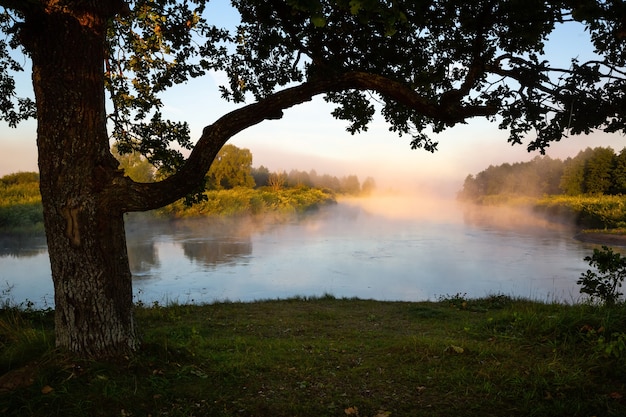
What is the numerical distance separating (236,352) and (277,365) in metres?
0.71

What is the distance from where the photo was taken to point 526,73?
6.23m

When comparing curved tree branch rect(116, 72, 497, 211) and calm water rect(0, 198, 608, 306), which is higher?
curved tree branch rect(116, 72, 497, 211)

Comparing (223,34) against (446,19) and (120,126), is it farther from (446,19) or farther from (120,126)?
(446,19)

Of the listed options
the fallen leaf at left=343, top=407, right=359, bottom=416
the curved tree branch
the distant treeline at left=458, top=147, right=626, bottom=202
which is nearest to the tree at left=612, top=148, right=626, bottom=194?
the distant treeline at left=458, top=147, right=626, bottom=202

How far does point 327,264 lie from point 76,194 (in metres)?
18.6

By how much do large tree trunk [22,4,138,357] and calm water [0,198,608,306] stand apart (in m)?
8.86

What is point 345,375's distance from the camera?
486 cm

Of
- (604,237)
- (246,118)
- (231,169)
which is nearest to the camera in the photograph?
(246,118)

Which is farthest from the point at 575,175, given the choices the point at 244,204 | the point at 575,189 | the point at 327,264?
the point at 327,264

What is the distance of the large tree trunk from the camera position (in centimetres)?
443

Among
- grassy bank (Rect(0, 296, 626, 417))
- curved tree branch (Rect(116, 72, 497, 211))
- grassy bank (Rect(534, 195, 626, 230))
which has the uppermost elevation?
curved tree branch (Rect(116, 72, 497, 211))

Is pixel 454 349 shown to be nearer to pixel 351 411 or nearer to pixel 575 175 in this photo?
pixel 351 411

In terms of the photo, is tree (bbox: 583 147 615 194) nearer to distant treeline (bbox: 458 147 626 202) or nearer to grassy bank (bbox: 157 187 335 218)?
distant treeline (bbox: 458 147 626 202)

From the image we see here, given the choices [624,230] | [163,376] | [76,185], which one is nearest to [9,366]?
[163,376]
